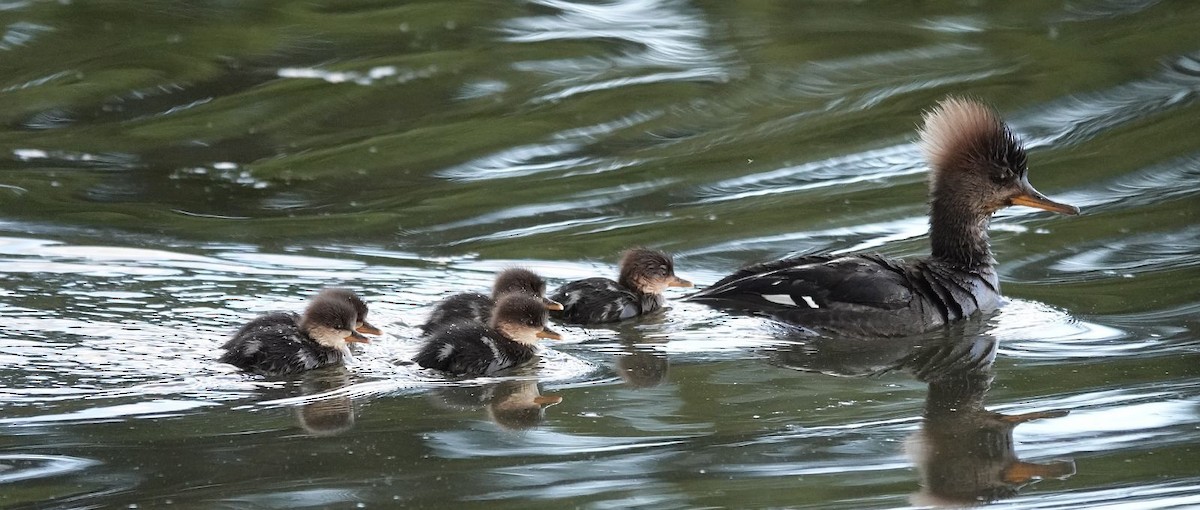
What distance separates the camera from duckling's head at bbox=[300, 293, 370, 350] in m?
5.63

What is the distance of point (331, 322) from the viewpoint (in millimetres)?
5641

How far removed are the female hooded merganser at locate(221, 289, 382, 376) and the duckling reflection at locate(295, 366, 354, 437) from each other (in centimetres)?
7

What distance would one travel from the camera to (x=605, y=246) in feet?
25.5

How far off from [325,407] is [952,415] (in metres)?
1.91

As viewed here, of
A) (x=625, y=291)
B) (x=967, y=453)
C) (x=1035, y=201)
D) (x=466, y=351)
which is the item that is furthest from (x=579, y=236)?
(x=967, y=453)

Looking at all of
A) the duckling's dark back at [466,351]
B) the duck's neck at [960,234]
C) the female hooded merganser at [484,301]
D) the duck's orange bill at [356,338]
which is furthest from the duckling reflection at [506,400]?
the duck's neck at [960,234]

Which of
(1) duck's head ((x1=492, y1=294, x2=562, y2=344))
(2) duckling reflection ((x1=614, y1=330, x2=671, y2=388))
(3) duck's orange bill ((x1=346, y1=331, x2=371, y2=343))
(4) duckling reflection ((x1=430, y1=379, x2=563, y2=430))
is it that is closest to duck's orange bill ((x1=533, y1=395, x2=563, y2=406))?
(4) duckling reflection ((x1=430, y1=379, x2=563, y2=430))

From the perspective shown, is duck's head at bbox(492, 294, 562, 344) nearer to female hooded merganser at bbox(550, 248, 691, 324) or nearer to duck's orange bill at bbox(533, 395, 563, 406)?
duck's orange bill at bbox(533, 395, 563, 406)

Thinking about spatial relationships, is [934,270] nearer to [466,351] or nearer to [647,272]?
[647,272]

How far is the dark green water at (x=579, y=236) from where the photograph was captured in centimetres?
439

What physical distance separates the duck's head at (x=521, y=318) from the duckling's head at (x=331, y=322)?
49 cm

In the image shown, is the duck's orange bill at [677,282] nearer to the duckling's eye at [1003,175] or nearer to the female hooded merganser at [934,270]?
the female hooded merganser at [934,270]

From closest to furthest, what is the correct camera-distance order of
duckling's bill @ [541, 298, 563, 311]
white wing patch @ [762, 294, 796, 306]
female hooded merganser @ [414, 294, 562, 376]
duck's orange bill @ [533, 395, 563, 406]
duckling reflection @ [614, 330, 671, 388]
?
duck's orange bill @ [533, 395, 563, 406]
duckling reflection @ [614, 330, 671, 388]
female hooded merganser @ [414, 294, 562, 376]
duckling's bill @ [541, 298, 563, 311]
white wing patch @ [762, 294, 796, 306]

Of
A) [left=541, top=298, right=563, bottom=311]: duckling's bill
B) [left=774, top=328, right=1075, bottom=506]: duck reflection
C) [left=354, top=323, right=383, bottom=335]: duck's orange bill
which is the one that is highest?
[left=354, top=323, right=383, bottom=335]: duck's orange bill
